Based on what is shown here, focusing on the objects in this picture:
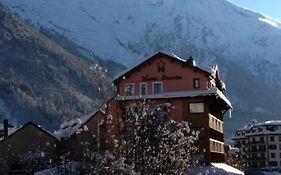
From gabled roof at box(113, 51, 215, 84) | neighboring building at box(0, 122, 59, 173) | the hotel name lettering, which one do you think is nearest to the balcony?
gabled roof at box(113, 51, 215, 84)

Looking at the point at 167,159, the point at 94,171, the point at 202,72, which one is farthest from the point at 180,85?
the point at 94,171

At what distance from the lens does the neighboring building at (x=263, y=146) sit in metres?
157

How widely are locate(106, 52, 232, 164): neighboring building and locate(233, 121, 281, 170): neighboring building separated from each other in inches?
3505

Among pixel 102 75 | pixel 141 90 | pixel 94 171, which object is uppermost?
pixel 141 90

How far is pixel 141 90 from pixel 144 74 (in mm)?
1773

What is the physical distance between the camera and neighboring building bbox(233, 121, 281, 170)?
157m

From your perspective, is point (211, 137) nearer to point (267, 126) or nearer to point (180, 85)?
point (180, 85)

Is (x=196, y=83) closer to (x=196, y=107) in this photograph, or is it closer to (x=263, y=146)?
(x=196, y=107)

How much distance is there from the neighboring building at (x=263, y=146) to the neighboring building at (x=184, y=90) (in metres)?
89.0

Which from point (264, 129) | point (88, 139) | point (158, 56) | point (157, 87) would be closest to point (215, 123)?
point (157, 87)

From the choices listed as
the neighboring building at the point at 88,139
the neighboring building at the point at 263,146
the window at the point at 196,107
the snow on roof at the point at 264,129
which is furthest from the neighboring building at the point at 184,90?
the snow on roof at the point at 264,129

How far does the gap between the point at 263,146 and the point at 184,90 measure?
97.1 m

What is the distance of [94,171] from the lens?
78.0ft

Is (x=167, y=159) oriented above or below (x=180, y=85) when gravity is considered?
below
